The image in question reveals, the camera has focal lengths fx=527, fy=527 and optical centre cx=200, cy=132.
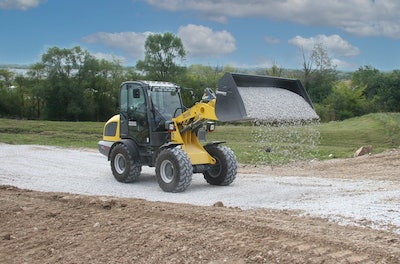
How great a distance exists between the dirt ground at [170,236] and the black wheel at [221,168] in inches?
123

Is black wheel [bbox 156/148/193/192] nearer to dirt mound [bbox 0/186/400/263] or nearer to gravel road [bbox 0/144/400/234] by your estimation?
gravel road [bbox 0/144/400/234]

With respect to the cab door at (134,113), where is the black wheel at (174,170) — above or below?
below

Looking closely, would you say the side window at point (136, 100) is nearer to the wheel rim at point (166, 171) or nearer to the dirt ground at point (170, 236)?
the wheel rim at point (166, 171)

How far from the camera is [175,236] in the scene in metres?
6.36

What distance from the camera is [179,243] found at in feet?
20.2

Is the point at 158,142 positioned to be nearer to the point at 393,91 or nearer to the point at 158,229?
→ the point at 158,229

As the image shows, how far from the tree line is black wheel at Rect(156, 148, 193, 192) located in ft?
110

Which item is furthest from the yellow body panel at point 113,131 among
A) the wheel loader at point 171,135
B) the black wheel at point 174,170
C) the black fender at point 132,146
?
the black wheel at point 174,170

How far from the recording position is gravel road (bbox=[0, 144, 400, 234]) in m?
7.91

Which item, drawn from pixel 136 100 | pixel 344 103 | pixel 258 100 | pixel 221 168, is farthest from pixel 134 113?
pixel 344 103

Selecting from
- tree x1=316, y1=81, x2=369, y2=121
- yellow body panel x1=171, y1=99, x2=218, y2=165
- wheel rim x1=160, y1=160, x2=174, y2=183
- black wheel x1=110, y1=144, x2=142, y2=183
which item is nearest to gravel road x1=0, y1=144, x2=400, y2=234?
black wheel x1=110, y1=144, x2=142, y2=183

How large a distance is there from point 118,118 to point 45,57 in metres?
37.7

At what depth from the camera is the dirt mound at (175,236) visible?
18.5ft

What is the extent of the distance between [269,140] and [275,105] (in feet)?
28.6
